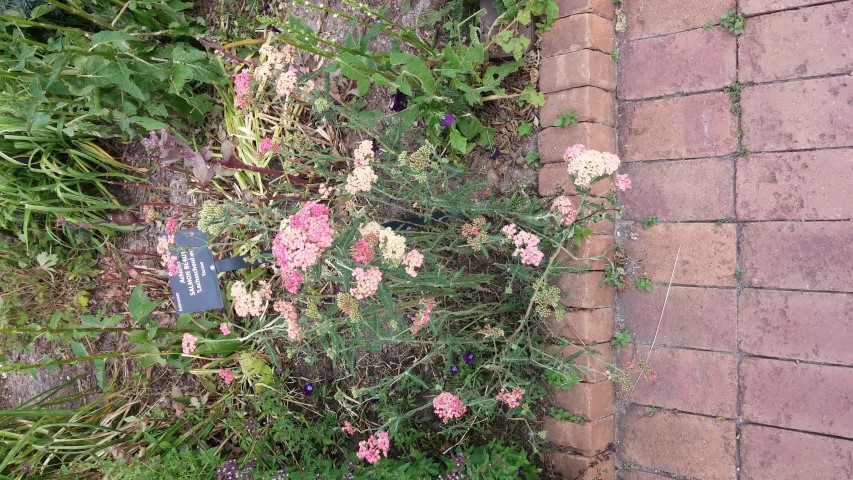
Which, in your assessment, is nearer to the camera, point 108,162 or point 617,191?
point 617,191

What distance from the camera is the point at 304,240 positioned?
156 cm

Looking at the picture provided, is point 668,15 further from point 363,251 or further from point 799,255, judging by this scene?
point 363,251

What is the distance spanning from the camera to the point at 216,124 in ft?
10.2

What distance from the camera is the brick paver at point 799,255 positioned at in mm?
1796

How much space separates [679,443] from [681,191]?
92cm

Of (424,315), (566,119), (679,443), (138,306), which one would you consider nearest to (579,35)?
(566,119)

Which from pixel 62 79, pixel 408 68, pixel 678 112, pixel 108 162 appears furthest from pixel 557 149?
pixel 108 162

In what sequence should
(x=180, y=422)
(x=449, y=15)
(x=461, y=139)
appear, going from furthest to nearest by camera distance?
1. (x=180, y=422)
2. (x=449, y=15)
3. (x=461, y=139)

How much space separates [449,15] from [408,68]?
0.62 metres

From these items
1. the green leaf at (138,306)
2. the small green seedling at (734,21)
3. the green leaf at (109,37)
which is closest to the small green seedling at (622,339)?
the small green seedling at (734,21)

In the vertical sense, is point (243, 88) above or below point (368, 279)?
above

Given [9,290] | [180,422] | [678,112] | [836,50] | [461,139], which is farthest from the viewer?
[9,290]

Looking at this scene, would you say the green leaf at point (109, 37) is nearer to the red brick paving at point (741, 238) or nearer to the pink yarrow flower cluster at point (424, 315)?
the pink yarrow flower cluster at point (424, 315)

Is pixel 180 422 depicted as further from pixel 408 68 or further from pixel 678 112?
pixel 678 112
